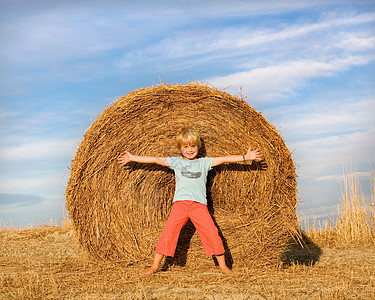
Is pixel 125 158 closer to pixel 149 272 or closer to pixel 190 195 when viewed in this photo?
pixel 190 195

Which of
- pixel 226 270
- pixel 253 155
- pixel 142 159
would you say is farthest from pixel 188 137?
pixel 226 270

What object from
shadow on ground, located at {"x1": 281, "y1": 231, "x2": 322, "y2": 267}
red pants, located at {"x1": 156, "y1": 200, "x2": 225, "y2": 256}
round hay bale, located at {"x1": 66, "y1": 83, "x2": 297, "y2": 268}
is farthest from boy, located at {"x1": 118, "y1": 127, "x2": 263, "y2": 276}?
shadow on ground, located at {"x1": 281, "y1": 231, "x2": 322, "y2": 267}

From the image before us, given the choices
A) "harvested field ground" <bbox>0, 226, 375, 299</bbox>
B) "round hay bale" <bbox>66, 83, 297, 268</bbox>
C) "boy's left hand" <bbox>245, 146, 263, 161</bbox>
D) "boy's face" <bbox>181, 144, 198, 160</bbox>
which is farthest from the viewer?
"round hay bale" <bbox>66, 83, 297, 268</bbox>

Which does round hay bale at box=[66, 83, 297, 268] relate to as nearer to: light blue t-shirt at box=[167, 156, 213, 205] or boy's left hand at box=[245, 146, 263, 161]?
boy's left hand at box=[245, 146, 263, 161]

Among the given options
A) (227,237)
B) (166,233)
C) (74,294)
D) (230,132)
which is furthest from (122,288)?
(230,132)

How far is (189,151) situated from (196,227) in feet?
3.06

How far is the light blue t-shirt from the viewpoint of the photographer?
193 inches

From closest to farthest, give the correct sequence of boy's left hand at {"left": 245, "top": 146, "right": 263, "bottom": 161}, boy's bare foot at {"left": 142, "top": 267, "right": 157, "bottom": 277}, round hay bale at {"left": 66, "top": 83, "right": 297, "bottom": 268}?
boy's bare foot at {"left": 142, "top": 267, "right": 157, "bottom": 277} < boy's left hand at {"left": 245, "top": 146, "right": 263, "bottom": 161} < round hay bale at {"left": 66, "top": 83, "right": 297, "bottom": 268}

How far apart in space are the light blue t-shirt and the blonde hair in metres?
0.21

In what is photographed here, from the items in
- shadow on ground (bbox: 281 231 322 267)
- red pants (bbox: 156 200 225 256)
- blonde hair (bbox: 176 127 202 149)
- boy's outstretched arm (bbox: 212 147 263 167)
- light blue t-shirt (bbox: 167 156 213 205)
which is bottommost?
shadow on ground (bbox: 281 231 322 267)

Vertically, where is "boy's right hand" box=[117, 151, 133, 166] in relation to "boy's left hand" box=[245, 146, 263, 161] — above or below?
above

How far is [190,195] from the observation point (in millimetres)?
4867

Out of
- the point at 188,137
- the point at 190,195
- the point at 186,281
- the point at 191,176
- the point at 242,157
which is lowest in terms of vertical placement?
the point at 186,281

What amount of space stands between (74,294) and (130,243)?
136 centimetres
